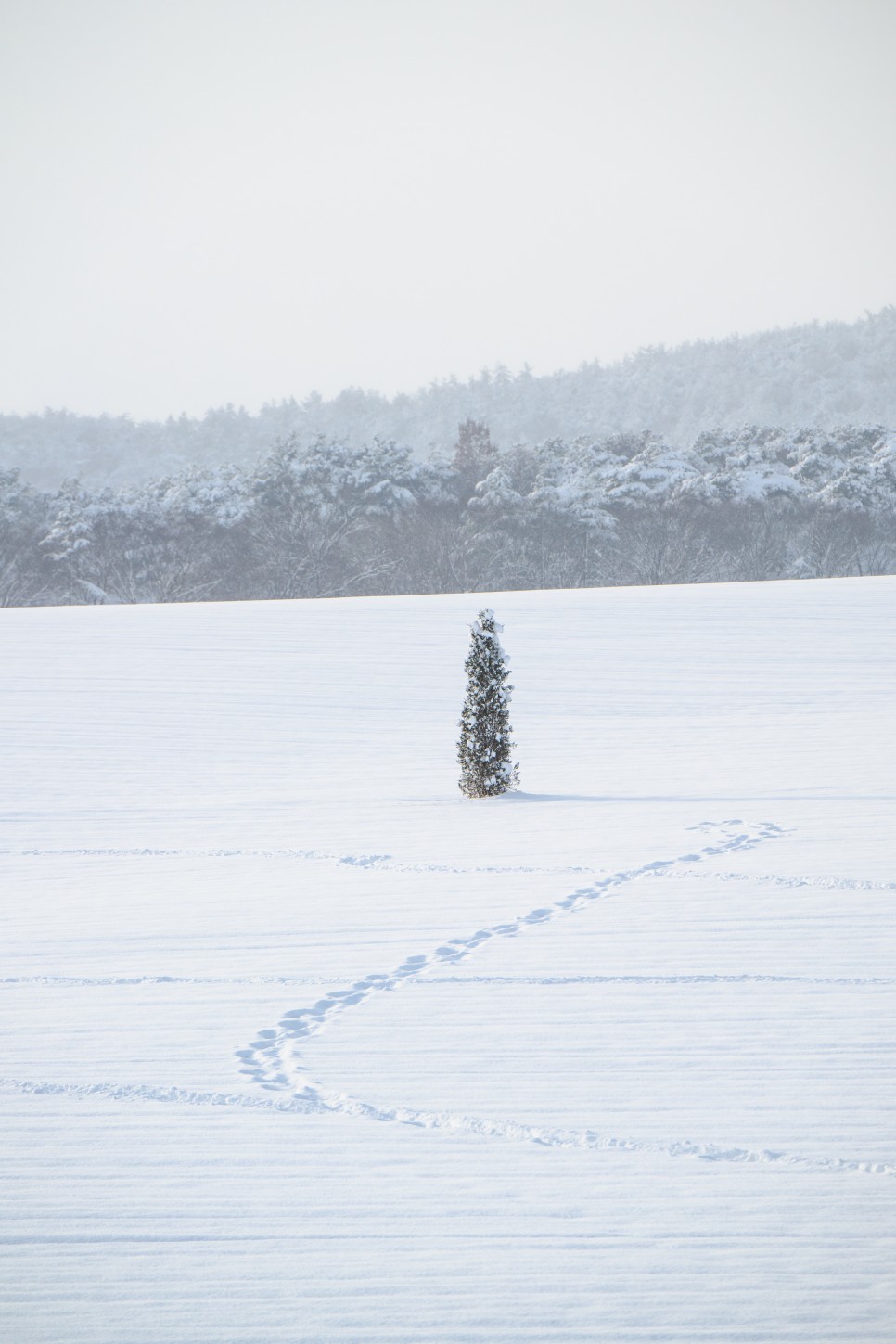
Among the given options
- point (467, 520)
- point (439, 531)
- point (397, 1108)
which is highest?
point (467, 520)

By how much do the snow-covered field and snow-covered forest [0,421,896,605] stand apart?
1014 inches

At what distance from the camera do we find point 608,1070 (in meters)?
3.86

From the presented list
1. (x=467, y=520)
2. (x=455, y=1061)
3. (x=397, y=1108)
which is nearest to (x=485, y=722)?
(x=455, y=1061)

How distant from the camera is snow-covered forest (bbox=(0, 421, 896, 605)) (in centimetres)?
3566

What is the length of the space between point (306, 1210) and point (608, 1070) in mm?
1110

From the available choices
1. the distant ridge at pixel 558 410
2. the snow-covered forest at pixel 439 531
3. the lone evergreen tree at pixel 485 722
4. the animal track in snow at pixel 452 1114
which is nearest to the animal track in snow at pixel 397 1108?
the animal track in snow at pixel 452 1114

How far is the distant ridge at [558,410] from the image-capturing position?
57750mm

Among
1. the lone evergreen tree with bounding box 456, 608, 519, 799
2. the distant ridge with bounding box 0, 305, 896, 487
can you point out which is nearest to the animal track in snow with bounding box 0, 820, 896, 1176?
the lone evergreen tree with bounding box 456, 608, 519, 799

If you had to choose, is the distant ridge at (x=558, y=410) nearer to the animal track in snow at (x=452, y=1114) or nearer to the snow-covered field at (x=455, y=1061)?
the snow-covered field at (x=455, y=1061)

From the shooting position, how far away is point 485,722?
962cm

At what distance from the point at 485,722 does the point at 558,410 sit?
5169 centimetres

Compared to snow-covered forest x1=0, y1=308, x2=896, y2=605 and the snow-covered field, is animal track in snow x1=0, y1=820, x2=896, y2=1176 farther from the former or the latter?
snow-covered forest x1=0, y1=308, x2=896, y2=605

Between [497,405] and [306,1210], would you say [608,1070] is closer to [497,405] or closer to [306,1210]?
[306,1210]

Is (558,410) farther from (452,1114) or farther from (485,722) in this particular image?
(452,1114)
